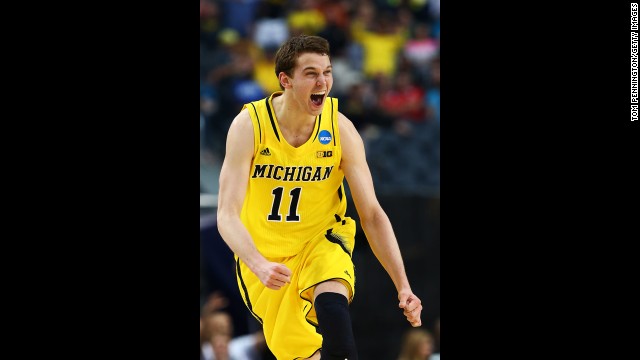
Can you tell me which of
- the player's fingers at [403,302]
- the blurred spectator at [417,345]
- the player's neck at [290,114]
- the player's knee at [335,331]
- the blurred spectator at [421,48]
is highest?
the blurred spectator at [421,48]

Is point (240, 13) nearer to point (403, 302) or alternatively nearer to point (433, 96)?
point (433, 96)

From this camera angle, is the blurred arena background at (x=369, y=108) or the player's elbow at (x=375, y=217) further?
the blurred arena background at (x=369, y=108)

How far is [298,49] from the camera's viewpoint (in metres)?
6.59

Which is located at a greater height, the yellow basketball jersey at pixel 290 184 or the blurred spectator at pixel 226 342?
the yellow basketball jersey at pixel 290 184

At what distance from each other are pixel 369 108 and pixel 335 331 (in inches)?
279

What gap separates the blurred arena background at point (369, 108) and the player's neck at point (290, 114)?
3.98 meters

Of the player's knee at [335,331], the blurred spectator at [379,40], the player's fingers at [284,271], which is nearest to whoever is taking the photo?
the player's fingers at [284,271]

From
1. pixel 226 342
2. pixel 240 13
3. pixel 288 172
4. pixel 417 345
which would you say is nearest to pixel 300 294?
pixel 288 172

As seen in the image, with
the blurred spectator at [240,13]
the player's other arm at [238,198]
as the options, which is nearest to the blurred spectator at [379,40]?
the blurred spectator at [240,13]

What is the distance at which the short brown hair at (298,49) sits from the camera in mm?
6570

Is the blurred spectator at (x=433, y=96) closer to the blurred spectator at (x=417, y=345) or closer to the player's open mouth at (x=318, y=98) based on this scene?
the blurred spectator at (x=417, y=345)

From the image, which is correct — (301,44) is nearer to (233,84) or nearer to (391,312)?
(391,312)

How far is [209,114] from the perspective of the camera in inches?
481
